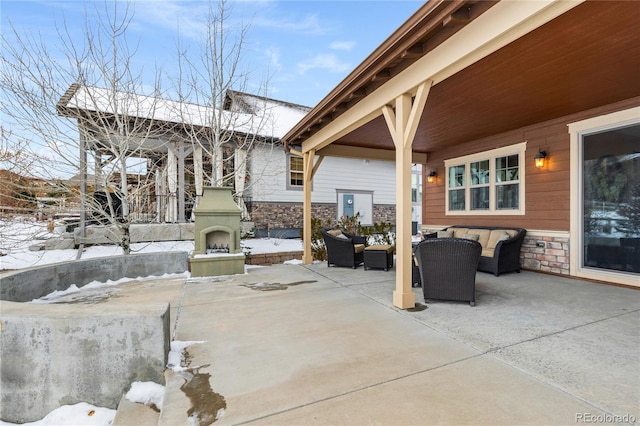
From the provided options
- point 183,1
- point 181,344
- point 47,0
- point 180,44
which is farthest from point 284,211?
point 181,344

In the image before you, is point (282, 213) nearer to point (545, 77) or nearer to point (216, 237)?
point (216, 237)

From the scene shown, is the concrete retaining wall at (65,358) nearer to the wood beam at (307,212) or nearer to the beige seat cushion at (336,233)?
the beige seat cushion at (336,233)

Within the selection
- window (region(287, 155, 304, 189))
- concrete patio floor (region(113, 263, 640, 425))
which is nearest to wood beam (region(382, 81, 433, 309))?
concrete patio floor (region(113, 263, 640, 425))

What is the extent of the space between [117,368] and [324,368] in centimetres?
145

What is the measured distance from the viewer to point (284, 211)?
10.8m

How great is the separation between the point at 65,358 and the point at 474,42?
161 inches

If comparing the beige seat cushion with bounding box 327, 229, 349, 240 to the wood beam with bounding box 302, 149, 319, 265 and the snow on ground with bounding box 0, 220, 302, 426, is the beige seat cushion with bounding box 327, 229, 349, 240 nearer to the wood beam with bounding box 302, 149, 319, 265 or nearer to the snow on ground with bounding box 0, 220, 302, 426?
the wood beam with bounding box 302, 149, 319, 265

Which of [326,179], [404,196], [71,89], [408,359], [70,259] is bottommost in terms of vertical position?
[408,359]

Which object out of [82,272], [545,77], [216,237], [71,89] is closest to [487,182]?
[545,77]

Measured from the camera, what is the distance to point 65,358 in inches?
80.2

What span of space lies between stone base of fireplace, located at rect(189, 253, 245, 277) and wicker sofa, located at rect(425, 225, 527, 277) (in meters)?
4.47

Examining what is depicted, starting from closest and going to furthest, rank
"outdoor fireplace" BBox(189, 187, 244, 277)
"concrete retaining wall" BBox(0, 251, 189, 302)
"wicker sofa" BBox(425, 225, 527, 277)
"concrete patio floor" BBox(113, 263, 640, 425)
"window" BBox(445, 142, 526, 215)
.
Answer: "concrete patio floor" BBox(113, 263, 640, 425), "concrete retaining wall" BBox(0, 251, 189, 302), "wicker sofa" BBox(425, 225, 527, 277), "outdoor fireplace" BBox(189, 187, 244, 277), "window" BBox(445, 142, 526, 215)

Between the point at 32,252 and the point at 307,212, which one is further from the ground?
the point at 307,212

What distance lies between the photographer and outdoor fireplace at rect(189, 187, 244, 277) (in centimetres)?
549
